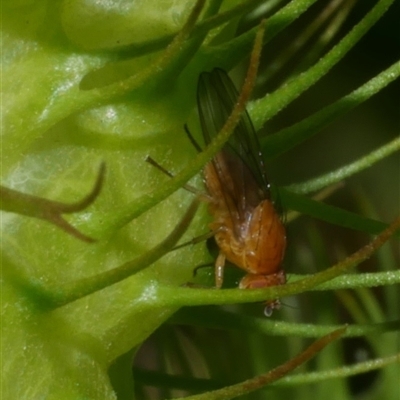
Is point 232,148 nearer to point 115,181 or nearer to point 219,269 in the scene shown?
point 219,269

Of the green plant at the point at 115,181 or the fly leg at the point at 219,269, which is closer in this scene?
the green plant at the point at 115,181

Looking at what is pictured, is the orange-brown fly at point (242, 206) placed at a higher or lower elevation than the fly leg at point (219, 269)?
higher

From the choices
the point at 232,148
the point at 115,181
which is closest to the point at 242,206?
the point at 232,148

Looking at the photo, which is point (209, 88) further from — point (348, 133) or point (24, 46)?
point (348, 133)

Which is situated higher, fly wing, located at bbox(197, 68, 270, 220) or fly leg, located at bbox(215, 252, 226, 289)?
fly wing, located at bbox(197, 68, 270, 220)

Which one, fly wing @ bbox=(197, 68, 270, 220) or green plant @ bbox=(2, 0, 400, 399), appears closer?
green plant @ bbox=(2, 0, 400, 399)

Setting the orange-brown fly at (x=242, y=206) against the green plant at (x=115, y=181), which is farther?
the orange-brown fly at (x=242, y=206)
